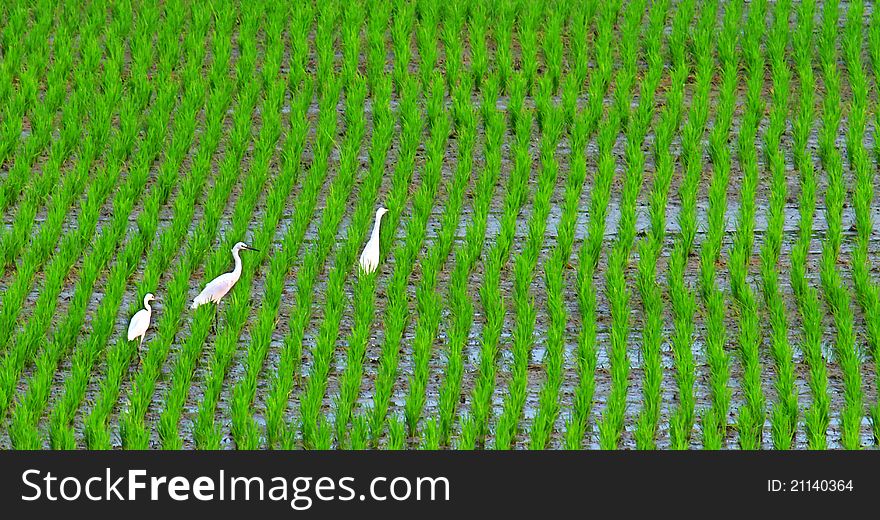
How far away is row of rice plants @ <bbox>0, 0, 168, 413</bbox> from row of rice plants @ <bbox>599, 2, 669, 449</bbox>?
2003 millimetres

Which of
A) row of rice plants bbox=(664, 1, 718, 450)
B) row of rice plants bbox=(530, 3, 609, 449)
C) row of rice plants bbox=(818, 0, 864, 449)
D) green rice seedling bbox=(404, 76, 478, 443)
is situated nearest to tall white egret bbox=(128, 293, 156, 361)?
green rice seedling bbox=(404, 76, 478, 443)

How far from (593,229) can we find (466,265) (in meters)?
0.63

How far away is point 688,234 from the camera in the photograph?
6141 millimetres

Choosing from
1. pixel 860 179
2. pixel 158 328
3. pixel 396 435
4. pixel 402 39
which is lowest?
pixel 396 435

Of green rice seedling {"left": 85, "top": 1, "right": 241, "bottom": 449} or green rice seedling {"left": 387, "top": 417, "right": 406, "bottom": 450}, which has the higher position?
green rice seedling {"left": 85, "top": 1, "right": 241, "bottom": 449}

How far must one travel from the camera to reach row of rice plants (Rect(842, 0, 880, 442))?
5.41 m

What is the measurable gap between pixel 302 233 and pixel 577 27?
9.28ft

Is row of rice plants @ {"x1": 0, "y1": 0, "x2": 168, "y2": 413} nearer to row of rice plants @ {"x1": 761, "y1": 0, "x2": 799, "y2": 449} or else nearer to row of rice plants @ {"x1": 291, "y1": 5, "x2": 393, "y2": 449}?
row of rice plants @ {"x1": 291, "y1": 5, "x2": 393, "y2": 449}

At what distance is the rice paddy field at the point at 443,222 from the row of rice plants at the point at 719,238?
0.02m

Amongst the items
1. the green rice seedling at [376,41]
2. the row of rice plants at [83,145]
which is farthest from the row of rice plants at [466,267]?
the row of rice plants at [83,145]

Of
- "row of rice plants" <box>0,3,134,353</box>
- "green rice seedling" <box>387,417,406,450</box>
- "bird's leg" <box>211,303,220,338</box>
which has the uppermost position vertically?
"row of rice plants" <box>0,3,134,353</box>

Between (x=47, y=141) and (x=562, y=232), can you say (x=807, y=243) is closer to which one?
(x=562, y=232)

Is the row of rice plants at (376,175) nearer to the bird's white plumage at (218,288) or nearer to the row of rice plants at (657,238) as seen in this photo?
the bird's white plumage at (218,288)

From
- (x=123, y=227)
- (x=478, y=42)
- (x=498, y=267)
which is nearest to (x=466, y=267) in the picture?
(x=498, y=267)
